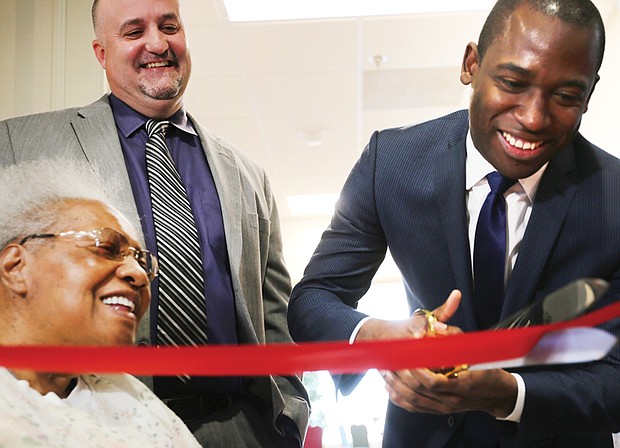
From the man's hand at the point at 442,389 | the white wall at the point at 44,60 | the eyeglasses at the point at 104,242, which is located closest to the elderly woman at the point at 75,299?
the eyeglasses at the point at 104,242

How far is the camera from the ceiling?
4.77m

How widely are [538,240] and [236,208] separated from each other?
83 centimetres

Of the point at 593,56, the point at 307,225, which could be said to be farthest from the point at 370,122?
the point at 593,56

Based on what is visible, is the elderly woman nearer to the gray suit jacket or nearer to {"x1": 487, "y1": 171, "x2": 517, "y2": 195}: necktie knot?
the gray suit jacket

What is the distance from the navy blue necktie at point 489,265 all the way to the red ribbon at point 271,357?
1.79ft

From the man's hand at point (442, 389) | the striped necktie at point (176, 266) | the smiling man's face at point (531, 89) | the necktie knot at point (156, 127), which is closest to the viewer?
the man's hand at point (442, 389)

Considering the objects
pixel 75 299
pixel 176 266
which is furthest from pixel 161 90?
pixel 75 299

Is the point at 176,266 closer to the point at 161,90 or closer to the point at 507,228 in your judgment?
the point at 161,90

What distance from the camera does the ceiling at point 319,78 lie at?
4.77 m

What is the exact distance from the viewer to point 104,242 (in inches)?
62.9

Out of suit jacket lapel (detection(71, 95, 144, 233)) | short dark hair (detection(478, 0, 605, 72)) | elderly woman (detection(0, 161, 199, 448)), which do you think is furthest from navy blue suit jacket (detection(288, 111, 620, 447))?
suit jacket lapel (detection(71, 95, 144, 233))

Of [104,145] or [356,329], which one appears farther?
[104,145]

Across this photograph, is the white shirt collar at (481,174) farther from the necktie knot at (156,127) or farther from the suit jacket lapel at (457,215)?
the necktie knot at (156,127)

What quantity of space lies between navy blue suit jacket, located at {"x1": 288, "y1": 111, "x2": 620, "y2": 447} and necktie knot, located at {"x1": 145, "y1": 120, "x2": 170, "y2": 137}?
598 mm
